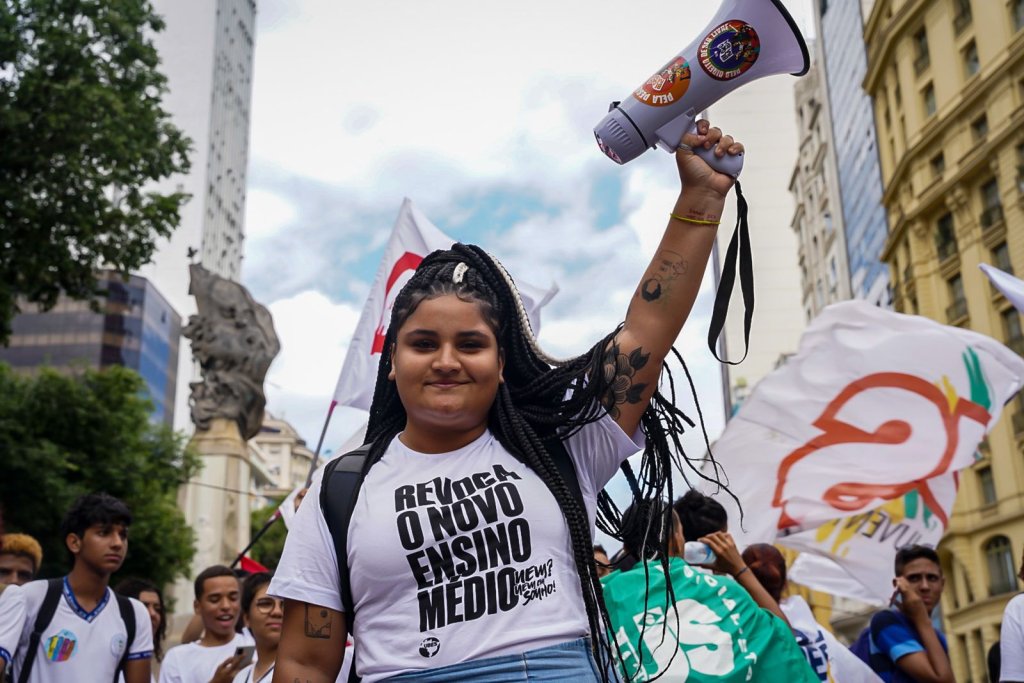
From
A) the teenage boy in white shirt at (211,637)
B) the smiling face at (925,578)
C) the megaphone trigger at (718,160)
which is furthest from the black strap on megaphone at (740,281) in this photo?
the teenage boy in white shirt at (211,637)

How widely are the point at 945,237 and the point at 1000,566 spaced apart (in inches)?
390

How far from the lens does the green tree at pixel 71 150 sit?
15.0 meters

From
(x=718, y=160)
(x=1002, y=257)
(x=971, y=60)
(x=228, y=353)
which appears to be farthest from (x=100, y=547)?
(x=971, y=60)

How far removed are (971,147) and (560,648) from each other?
35.2m

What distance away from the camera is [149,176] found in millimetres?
16250

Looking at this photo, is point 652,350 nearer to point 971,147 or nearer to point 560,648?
point 560,648

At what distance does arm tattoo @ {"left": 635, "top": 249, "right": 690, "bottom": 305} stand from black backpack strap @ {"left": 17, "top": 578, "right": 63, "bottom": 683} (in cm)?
325

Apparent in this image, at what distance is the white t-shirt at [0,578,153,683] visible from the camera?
15.1 ft

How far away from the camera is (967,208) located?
115 ft

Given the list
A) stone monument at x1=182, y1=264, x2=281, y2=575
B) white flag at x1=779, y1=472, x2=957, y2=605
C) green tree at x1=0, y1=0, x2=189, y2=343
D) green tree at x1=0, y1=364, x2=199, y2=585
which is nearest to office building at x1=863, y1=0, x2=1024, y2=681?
stone monument at x1=182, y1=264, x2=281, y2=575

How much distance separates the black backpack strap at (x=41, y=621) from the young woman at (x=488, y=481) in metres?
2.65

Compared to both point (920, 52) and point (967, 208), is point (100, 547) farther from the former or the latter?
point (920, 52)

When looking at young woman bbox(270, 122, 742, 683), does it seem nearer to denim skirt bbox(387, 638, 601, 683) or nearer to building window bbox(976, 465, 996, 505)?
denim skirt bbox(387, 638, 601, 683)

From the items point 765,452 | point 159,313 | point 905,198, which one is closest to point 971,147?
point 905,198
